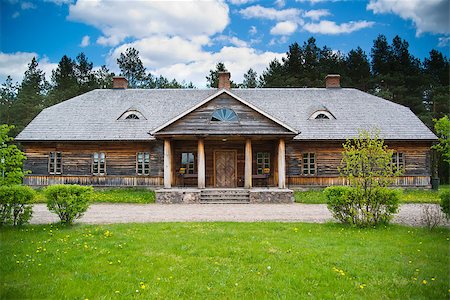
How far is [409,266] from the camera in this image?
6.91 m

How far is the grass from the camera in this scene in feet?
63.0

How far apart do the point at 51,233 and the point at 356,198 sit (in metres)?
9.14

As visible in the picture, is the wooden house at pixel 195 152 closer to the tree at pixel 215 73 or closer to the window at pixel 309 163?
the window at pixel 309 163

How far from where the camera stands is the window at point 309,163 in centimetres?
2430

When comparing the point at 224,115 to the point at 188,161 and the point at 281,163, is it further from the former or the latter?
the point at 188,161

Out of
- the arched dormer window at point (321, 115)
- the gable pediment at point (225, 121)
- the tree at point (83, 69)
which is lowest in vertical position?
the gable pediment at point (225, 121)

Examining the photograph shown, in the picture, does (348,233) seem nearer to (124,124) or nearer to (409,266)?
(409,266)

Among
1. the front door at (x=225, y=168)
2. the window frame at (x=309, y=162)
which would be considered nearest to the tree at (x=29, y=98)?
the front door at (x=225, y=168)

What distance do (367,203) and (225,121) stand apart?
1102cm

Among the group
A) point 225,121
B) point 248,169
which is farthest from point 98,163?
point 248,169

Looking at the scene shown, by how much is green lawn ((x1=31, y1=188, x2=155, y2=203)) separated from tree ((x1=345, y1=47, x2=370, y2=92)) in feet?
102

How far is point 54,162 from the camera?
24438 millimetres

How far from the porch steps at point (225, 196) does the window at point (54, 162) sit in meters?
11.4

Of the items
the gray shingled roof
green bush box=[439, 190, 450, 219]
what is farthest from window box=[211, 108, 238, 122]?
green bush box=[439, 190, 450, 219]
